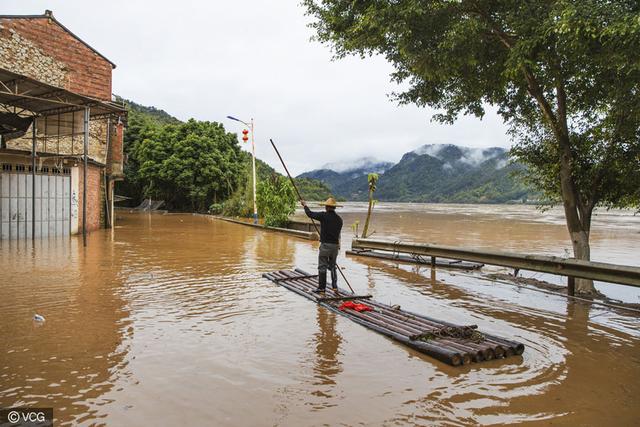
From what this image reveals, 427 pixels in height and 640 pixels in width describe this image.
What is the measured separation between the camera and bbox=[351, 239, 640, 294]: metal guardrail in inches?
311

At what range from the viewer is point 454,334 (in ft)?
20.1

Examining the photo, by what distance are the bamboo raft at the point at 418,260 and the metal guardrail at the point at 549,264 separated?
0.60 m

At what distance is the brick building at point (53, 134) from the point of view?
15.7 m

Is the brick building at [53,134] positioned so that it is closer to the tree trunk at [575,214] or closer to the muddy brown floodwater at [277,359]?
the muddy brown floodwater at [277,359]

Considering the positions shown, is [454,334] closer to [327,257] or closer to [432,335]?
[432,335]

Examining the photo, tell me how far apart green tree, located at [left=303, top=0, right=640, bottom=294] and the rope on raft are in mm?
5171

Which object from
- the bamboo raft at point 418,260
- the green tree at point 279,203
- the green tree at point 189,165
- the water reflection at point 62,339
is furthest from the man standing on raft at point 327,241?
the green tree at point 189,165

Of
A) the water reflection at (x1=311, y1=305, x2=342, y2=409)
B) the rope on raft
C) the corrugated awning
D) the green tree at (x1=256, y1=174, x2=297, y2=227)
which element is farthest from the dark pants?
the green tree at (x1=256, y1=174, x2=297, y2=227)

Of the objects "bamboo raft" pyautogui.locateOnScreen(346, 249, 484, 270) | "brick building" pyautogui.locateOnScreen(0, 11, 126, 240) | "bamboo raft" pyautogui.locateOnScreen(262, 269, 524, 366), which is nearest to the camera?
"bamboo raft" pyautogui.locateOnScreen(262, 269, 524, 366)

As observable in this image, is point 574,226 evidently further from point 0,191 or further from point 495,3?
point 0,191

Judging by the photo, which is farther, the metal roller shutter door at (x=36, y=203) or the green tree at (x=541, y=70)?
the metal roller shutter door at (x=36, y=203)

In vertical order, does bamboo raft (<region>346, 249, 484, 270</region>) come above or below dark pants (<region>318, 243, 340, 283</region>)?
below

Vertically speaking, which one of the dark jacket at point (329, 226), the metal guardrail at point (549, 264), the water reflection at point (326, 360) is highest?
the dark jacket at point (329, 226)

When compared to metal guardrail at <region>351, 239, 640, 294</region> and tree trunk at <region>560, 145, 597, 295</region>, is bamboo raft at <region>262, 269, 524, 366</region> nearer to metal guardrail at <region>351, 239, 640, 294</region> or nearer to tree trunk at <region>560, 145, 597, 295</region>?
metal guardrail at <region>351, 239, 640, 294</region>
